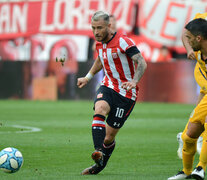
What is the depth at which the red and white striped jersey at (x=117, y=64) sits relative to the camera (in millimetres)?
7441

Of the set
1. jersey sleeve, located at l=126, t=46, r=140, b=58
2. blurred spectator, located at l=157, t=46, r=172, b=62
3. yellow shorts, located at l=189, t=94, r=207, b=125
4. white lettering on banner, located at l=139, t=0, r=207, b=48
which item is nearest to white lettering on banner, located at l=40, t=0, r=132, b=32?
white lettering on banner, located at l=139, t=0, r=207, b=48

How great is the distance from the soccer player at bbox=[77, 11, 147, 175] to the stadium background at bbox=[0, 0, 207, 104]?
15.5 m

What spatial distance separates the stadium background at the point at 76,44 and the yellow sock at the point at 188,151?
52.8 feet

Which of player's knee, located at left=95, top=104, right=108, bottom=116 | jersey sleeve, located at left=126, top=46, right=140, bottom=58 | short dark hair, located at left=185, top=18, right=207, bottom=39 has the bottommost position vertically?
player's knee, located at left=95, top=104, right=108, bottom=116

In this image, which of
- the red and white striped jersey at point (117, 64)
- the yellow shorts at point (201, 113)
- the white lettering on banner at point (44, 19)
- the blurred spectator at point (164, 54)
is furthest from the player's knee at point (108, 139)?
the white lettering on banner at point (44, 19)

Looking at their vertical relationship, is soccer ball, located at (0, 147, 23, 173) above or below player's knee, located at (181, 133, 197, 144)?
below

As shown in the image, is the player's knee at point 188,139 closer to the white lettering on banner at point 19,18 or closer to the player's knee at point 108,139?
the player's knee at point 108,139

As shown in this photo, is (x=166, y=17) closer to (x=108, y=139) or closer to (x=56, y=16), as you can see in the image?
(x=56, y=16)

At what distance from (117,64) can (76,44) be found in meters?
24.8

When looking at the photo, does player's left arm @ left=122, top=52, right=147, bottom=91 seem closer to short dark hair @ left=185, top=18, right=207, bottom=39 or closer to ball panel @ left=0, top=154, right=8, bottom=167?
short dark hair @ left=185, top=18, right=207, bottom=39

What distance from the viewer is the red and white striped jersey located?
744 cm

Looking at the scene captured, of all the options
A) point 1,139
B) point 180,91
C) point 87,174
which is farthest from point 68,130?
point 180,91

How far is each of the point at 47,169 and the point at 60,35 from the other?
83.4ft

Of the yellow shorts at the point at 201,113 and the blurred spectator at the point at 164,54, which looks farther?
the blurred spectator at the point at 164,54
